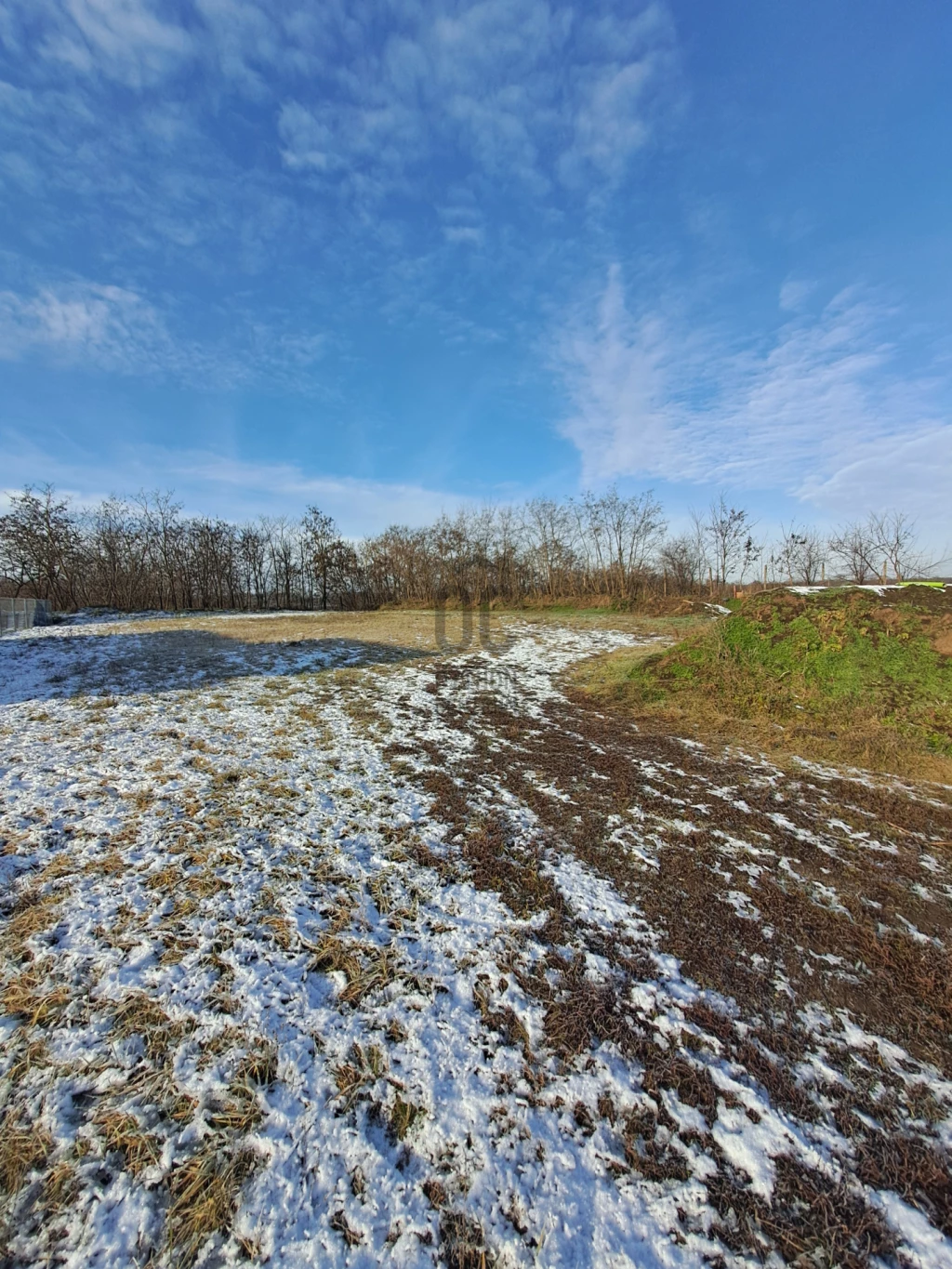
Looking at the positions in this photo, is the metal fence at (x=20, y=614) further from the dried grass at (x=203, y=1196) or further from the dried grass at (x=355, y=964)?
the dried grass at (x=203, y=1196)

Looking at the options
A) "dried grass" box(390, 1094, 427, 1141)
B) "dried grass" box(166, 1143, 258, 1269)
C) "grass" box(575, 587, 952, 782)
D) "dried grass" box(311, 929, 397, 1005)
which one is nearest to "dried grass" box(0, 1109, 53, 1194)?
"dried grass" box(166, 1143, 258, 1269)

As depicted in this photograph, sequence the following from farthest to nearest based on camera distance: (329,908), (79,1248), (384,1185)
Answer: (329,908) → (384,1185) → (79,1248)

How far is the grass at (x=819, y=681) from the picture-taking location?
6.75 meters

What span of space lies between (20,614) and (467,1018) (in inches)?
1009

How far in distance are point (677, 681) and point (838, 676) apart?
2.66 meters

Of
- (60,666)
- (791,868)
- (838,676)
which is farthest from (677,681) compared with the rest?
(60,666)

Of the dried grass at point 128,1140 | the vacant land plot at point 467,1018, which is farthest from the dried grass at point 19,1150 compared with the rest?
the dried grass at point 128,1140

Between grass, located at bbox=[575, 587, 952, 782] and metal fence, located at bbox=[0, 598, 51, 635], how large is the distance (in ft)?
73.8

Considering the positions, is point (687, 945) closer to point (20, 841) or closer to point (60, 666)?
point (20, 841)

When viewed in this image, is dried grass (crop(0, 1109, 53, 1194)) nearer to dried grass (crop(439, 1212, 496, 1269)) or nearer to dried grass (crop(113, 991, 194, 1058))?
dried grass (crop(113, 991, 194, 1058))

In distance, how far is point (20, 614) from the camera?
19578mm

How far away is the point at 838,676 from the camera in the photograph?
8.27 m

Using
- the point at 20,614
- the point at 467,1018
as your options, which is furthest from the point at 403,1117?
the point at 20,614

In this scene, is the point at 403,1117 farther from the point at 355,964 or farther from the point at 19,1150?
the point at 19,1150
